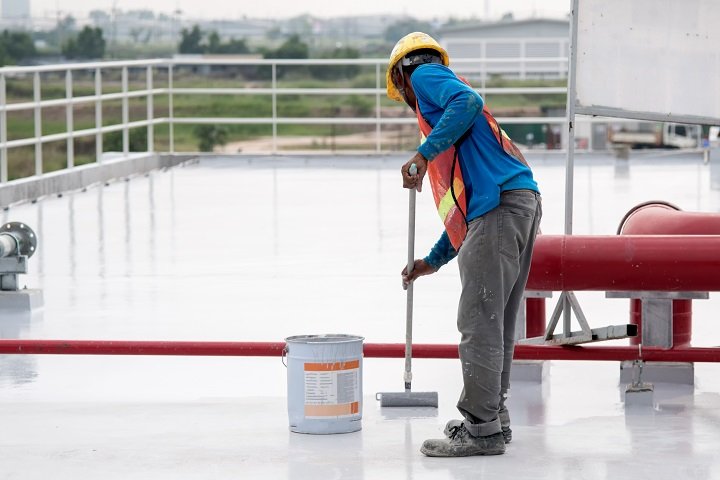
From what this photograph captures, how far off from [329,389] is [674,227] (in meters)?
2.02

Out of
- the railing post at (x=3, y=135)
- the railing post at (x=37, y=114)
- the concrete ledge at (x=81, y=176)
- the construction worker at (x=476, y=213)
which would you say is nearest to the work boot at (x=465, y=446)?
the construction worker at (x=476, y=213)

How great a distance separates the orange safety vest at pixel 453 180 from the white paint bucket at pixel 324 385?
22.7 inches

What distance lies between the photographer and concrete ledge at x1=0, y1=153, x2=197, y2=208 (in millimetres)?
13141

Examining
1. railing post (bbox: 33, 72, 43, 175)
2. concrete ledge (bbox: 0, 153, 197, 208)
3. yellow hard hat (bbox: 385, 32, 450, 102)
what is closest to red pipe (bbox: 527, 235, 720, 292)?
yellow hard hat (bbox: 385, 32, 450, 102)

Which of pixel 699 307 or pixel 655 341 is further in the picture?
pixel 699 307

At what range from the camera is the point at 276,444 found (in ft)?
16.4

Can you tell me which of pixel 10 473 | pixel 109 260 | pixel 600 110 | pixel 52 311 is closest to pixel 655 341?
pixel 600 110

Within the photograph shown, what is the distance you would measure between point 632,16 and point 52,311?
358 cm

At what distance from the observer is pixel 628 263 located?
5648 mm

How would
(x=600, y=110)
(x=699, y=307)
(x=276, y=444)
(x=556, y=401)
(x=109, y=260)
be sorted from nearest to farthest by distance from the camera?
1. (x=276, y=444)
2. (x=556, y=401)
3. (x=600, y=110)
4. (x=699, y=307)
5. (x=109, y=260)

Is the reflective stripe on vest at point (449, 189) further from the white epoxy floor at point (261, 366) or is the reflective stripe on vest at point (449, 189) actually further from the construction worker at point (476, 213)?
the white epoxy floor at point (261, 366)

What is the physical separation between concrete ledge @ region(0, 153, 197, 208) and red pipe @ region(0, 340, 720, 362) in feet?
23.8

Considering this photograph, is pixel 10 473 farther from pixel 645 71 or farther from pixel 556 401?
pixel 645 71

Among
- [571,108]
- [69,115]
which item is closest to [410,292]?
[571,108]
